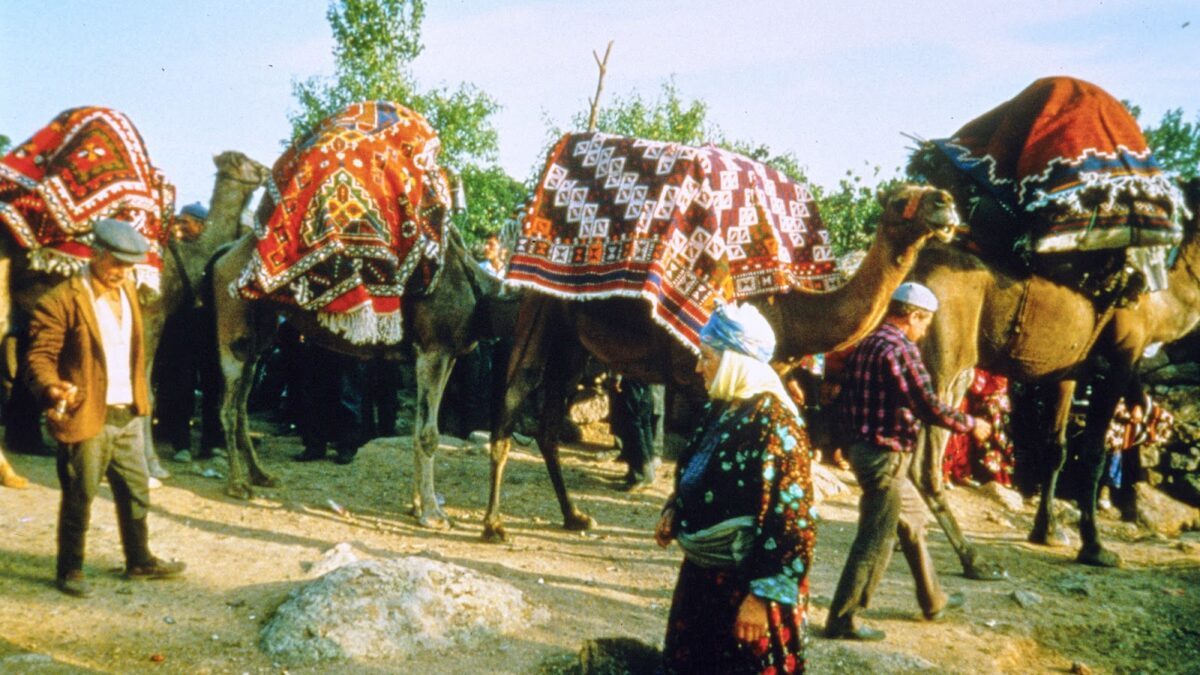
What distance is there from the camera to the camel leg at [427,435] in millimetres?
6719

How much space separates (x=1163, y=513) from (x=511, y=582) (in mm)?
7614

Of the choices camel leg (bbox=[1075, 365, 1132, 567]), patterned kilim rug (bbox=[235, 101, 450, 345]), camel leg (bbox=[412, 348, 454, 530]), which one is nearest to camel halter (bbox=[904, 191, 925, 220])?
camel leg (bbox=[1075, 365, 1132, 567])

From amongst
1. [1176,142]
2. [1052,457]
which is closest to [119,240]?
[1052,457]

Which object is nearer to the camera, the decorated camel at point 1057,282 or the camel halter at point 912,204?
the camel halter at point 912,204

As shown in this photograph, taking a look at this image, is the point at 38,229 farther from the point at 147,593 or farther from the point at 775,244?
the point at 775,244

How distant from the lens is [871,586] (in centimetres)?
482

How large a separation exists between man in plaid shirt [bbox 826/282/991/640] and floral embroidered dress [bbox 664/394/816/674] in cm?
189

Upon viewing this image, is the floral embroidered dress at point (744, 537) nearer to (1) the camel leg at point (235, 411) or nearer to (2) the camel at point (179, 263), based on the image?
(1) the camel leg at point (235, 411)

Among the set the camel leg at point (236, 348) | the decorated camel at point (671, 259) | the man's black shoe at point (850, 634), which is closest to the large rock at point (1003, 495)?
the decorated camel at point (671, 259)

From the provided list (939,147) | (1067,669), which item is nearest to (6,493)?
(1067,669)

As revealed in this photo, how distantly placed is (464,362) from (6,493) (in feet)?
16.9

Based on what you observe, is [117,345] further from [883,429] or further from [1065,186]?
[1065,186]

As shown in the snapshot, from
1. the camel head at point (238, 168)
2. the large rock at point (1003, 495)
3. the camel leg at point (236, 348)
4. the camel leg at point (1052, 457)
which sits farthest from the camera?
the large rock at point (1003, 495)

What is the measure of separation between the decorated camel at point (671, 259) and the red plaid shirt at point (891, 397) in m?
0.75
